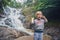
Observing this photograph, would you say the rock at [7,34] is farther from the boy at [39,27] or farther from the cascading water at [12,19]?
the boy at [39,27]

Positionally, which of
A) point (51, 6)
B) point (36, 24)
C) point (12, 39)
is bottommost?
point (12, 39)

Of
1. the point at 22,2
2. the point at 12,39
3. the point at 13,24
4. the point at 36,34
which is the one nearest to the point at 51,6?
the point at 12,39

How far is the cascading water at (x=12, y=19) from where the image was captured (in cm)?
Answer: 1431

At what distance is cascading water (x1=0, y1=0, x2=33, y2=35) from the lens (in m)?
14.3

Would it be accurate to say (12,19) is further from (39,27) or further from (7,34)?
(39,27)

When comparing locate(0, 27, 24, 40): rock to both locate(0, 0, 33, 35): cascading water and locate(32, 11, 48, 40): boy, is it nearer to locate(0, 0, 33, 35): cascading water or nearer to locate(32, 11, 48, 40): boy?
locate(0, 0, 33, 35): cascading water

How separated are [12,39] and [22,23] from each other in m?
5.00

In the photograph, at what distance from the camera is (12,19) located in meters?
15.4

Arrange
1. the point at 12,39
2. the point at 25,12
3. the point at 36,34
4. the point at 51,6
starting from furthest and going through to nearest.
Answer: the point at 25,12
the point at 51,6
the point at 12,39
the point at 36,34

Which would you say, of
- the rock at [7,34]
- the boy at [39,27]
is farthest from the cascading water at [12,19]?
the boy at [39,27]

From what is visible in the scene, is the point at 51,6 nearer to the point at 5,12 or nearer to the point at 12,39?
the point at 12,39

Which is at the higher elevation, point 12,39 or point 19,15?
point 19,15

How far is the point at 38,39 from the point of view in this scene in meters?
6.70

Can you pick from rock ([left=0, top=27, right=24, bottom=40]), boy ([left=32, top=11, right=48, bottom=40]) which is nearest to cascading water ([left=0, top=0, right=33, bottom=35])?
rock ([left=0, top=27, right=24, bottom=40])
